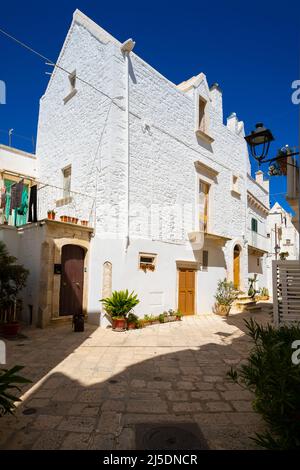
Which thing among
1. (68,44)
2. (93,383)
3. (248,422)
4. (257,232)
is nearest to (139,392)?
(93,383)

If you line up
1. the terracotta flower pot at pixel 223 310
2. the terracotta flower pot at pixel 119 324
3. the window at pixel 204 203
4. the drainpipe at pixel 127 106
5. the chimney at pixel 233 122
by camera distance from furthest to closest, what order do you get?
the chimney at pixel 233 122
the window at pixel 204 203
the terracotta flower pot at pixel 223 310
the drainpipe at pixel 127 106
the terracotta flower pot at pixel 119 324

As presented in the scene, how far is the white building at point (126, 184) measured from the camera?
9.26 metres

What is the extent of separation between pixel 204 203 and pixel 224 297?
14.4 feet

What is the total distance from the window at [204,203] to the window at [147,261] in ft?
11.4

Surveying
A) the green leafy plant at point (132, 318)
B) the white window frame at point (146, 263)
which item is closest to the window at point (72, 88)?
the white window frame at point (146, 263)

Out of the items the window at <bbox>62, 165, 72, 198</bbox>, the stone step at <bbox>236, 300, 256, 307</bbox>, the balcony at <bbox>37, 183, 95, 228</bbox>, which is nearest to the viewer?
the balcony at <bbox>37, 183, 95, 228</bbox>

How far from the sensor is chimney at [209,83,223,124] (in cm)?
1468

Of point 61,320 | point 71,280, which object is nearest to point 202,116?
point 71,280

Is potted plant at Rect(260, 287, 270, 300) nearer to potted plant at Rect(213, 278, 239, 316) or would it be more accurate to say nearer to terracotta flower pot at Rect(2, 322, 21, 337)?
potted plant at Rect(213, 278, 239, 316)

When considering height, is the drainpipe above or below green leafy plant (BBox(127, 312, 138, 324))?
above

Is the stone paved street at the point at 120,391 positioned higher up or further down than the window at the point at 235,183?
further down

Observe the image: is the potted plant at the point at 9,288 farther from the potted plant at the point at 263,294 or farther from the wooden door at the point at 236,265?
the potted plant at the point at 263,294

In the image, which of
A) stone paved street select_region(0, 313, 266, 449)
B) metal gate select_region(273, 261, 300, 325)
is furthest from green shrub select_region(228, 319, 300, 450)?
metal gate select_region(273, 261, 300, 325)
